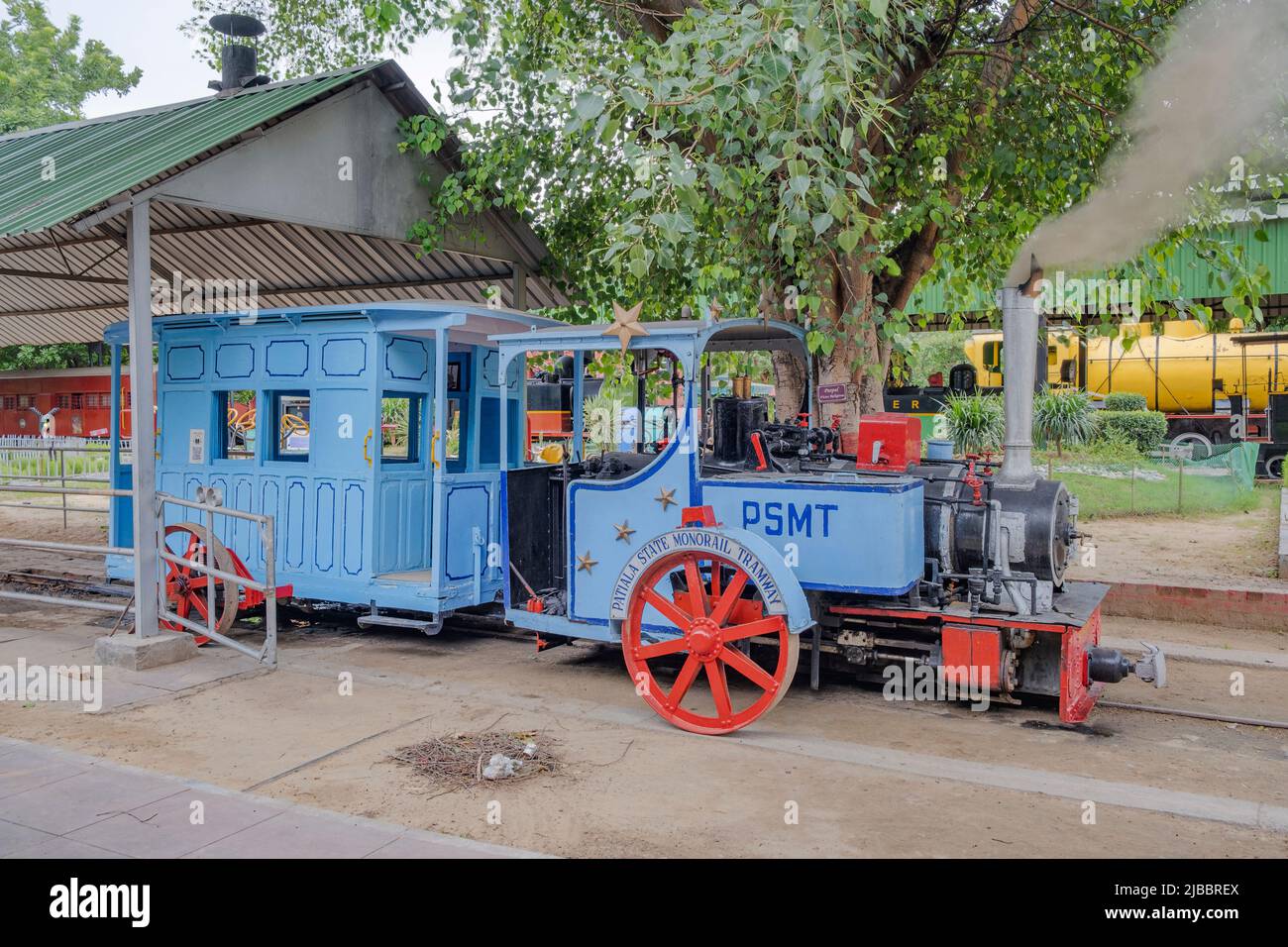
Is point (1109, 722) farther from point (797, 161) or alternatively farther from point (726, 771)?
point (797, 161)

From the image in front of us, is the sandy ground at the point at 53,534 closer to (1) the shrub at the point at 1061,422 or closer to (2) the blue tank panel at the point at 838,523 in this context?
(2) the blue tank panel at the point at 838,523

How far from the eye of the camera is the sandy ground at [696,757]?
4566mm

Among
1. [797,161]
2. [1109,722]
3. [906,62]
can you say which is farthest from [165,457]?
[1109,722]

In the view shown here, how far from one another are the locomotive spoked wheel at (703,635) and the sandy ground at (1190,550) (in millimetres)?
5593

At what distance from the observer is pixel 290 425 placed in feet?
29.5

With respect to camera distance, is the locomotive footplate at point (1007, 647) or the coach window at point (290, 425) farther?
the coach window at point (290, 425)

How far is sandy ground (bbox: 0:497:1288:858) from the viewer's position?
15.0 feet

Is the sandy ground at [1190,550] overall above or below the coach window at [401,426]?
below

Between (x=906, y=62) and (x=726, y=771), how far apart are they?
21.4 feet

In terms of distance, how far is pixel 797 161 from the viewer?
5324 mm

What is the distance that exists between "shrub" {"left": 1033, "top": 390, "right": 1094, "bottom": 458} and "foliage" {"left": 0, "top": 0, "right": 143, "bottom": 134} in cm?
2740

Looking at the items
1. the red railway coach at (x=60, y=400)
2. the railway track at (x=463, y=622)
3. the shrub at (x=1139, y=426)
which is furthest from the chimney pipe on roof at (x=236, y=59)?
the red railway coach at (x=60, y=400)

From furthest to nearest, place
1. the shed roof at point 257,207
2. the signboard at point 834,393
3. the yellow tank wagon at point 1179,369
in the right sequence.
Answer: the yellow tank wagon at point 1179,369, the shed roof at point 257,207, the signboard at point 834,393

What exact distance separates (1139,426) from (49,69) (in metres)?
33.0
